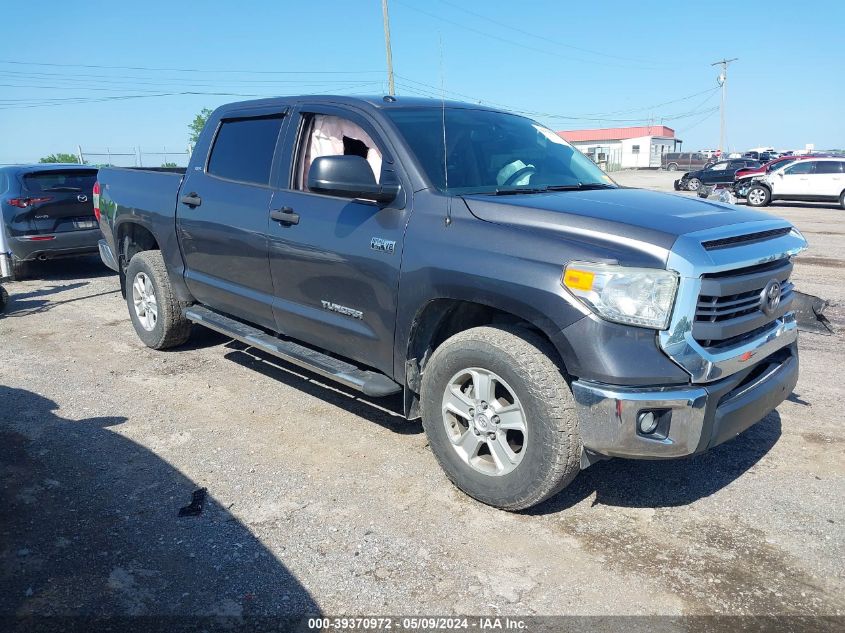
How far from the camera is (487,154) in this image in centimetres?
411

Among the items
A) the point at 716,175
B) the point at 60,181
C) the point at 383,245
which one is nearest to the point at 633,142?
the point at 716,175

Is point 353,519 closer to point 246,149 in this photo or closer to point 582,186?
point 582,186

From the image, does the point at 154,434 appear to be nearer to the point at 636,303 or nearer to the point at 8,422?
the point at 8,422

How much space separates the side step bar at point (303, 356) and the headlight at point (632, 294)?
1431 millimetres

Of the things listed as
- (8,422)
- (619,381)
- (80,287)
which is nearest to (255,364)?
(8,422)

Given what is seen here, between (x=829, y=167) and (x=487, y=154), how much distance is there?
22110 mm

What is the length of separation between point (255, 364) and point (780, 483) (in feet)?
13.3

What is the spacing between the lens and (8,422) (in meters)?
4.54

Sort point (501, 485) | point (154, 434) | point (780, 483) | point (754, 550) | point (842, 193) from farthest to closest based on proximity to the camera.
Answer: point (842, 193) < point (154, 434) < point (780, 483) < point (501, 485) < point (754, 550)

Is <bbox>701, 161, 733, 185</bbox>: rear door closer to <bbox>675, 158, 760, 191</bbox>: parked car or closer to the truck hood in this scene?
<bbox>675, 158, 760, 191</bbox>: parked car

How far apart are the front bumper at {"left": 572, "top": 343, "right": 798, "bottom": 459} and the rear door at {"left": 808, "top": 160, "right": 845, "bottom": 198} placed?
22.4 meters

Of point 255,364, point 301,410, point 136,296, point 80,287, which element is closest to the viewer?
point 301,410

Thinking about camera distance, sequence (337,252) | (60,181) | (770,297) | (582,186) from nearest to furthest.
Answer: (770,297) < (337,252) < (582,186) < (60,181)

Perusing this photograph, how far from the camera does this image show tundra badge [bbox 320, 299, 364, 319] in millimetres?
3889
